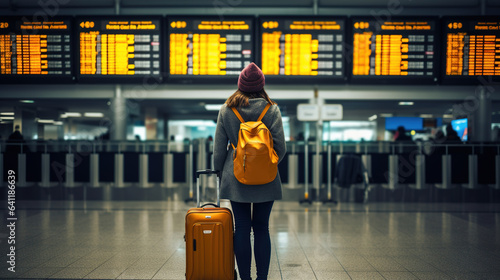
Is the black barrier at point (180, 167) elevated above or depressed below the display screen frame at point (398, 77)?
below

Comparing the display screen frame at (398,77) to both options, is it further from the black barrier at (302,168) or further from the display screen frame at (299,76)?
the black barrier at (302,168)

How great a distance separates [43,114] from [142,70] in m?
7.52

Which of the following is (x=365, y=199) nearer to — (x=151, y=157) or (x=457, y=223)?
(x=457, y=223)

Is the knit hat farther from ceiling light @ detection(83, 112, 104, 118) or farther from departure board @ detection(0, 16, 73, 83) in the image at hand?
ceiling light @ detection(83, 112, 104, 118)

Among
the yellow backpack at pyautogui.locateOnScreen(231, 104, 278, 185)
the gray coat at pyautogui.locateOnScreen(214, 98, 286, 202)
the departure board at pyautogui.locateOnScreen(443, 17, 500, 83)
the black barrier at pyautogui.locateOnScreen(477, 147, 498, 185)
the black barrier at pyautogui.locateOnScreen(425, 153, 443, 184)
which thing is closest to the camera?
the yellow backpack at pyautogui.locateOnScreen(231, 104, 278, 185)

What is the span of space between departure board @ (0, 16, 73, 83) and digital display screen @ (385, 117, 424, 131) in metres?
12.7

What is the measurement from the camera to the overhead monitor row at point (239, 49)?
7.66 metres

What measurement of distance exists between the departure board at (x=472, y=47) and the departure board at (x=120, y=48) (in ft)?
18.1

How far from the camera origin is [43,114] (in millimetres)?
13469

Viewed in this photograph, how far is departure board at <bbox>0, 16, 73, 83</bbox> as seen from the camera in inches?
302

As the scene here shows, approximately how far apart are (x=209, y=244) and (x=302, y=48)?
A: 5612 mm

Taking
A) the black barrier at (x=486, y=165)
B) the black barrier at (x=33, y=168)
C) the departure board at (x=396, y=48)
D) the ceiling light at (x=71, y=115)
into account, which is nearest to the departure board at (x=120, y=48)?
the black barrier at (x=33, y=168)

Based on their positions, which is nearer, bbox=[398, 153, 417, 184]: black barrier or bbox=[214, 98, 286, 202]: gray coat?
bbox=[214, 98, 286, 202]: gray coat

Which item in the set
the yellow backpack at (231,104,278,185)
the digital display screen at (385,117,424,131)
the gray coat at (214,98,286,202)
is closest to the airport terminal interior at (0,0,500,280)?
the gray coat at (214,98,286,202)
